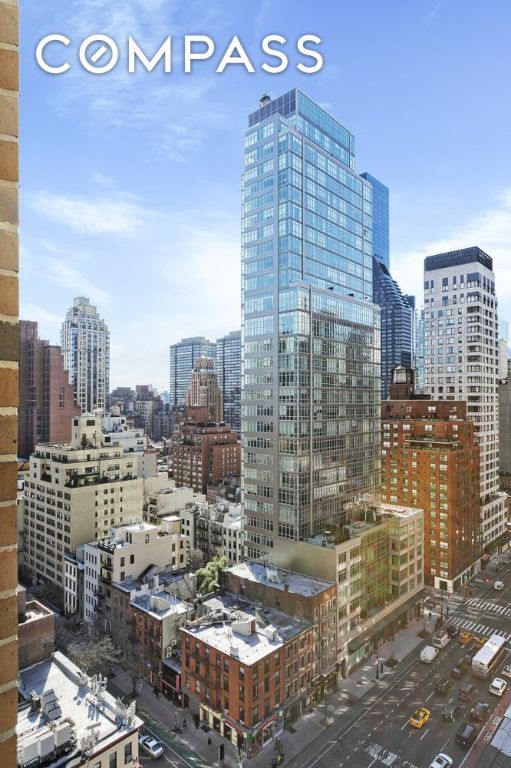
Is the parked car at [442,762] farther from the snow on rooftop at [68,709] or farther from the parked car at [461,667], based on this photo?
the snow on rooftop at [68,709]

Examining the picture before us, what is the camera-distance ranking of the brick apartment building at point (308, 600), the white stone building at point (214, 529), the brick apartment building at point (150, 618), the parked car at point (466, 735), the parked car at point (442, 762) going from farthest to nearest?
1. the white stone building at point (214, 529)
2. the brick apartment building at point (150, 618)
3. the brick apartment building at point (308, 600)
4. the parked car at point (466, 735)
5. the parked car at point (442, 762)

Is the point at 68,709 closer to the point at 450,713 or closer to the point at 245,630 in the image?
the point at 245,630

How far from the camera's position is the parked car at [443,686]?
6460 cm

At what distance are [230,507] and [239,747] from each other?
60617 mm

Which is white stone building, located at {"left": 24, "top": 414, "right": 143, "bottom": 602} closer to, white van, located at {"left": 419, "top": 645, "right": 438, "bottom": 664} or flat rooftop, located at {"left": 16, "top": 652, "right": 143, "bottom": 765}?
flat rooftop, located at {"left": 16, "top": 652, "right": 143, "bottom": 765}

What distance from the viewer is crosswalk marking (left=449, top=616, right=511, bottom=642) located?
3200 inches

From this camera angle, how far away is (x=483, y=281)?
124 meters

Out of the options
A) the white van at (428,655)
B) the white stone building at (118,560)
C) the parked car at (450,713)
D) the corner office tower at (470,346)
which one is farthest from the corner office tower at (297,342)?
the corner office tower at (470,346)

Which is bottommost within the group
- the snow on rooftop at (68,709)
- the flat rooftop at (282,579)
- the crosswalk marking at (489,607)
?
the crosswalk marking at (489,607)

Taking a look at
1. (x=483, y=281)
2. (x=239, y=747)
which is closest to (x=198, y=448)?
(x=483, y=281)

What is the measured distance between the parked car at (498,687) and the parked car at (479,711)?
8.01ft

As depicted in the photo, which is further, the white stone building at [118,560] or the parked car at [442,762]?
the white stone building at [118,560]

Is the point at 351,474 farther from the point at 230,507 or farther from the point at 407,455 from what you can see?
the point at 230,507

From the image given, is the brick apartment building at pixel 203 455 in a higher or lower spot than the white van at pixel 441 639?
higher
